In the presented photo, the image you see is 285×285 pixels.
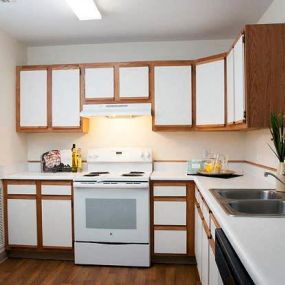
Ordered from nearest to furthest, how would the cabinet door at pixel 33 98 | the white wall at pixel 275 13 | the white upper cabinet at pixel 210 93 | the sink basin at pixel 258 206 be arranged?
the sink basin at pixel 258 206
the white wall at pixel 275 13
the white upper cabinet at pixel 210 93
the cabinet door at pixel 33 98

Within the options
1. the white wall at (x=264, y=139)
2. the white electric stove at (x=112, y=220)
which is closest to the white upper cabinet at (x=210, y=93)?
the white wall at (x=264, y=139)

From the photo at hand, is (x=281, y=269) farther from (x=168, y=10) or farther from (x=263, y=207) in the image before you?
(x=168, y=10)

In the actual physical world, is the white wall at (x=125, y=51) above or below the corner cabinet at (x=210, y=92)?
above

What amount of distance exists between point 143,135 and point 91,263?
1527 mm

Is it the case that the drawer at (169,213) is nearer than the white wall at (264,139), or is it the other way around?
the white wall at (264,139)

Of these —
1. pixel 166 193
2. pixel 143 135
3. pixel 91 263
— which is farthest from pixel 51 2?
pixel 91 263

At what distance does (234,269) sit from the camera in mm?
966

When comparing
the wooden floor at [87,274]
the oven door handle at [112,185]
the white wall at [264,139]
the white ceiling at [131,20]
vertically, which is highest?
the white ceiling at [131,20]

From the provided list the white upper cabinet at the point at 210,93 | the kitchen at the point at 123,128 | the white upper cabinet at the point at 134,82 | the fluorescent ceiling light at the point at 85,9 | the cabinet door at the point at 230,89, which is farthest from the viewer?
the white upper cabinet at the point at 134,82

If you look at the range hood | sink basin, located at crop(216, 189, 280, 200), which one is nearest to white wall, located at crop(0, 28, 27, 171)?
the range hood

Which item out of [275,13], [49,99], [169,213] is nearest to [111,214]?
[169,213]

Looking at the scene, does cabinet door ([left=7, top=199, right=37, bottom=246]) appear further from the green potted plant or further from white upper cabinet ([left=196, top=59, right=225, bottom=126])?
the green potted plant

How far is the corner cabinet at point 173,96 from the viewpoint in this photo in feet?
10.3

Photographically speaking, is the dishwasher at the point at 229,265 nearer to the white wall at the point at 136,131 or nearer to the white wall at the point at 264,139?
the white wall at the point at 264,139
